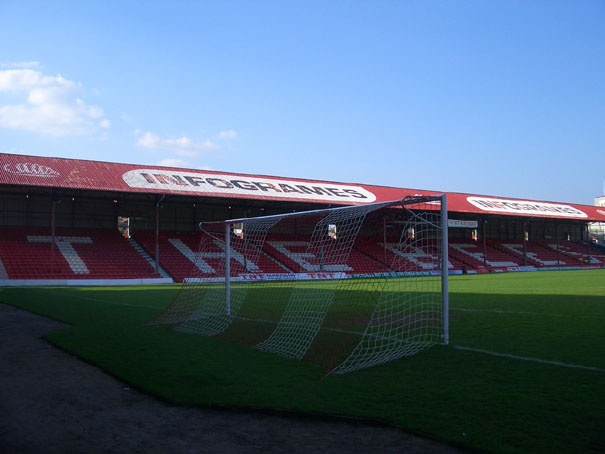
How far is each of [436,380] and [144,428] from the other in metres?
3.18

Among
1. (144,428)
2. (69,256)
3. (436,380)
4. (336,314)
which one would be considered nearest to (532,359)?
(436,380)

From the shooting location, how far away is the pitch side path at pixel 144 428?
389 centimetres

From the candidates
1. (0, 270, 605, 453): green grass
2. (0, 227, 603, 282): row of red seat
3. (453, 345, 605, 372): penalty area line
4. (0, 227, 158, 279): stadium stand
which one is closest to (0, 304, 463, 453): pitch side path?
(0, 270, 605, 453): green grass

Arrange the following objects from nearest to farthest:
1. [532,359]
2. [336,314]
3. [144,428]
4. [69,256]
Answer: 1. [144,428]
2. [532,359]
3. [336,314]
4. [69,256]

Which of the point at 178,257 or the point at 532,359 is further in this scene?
the point at 178,257

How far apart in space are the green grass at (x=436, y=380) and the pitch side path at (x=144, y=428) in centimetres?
20

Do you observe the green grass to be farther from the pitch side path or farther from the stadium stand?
the stadium stand

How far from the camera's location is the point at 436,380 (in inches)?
221

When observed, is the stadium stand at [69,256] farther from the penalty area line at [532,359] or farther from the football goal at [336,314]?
the penalty area line at [532,359]

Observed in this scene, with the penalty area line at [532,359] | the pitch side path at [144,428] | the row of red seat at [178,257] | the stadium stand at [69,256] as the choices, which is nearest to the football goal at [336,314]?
the penalty area line at [532,359]

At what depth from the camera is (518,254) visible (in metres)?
45.1

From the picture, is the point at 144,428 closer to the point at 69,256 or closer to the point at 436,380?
the point at 436,380

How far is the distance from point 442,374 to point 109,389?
3863 millimetres

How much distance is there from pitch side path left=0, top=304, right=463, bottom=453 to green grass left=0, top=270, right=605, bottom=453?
20 centimetres
